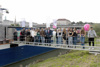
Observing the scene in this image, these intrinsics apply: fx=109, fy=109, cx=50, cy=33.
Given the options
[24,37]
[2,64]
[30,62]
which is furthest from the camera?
[30,62]

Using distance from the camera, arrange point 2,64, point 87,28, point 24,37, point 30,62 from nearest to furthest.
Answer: point 87,28 < point 2,64 < point 24,37 < point 30,62

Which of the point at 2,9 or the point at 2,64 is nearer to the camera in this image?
the point at 2,64

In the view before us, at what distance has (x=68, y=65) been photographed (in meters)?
8.95

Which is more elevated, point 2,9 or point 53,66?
point 2,9

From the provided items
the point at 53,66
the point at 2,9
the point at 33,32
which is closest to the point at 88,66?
the point at 53,66

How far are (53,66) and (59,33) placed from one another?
3001 millimetres

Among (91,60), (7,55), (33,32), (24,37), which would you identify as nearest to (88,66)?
(91,60)

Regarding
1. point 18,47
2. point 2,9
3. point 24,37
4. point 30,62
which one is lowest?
point 30,62

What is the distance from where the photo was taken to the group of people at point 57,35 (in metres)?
7.51

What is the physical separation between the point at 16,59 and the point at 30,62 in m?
2.07

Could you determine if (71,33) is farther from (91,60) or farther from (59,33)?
(91,60)

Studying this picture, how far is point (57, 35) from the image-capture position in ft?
27.8

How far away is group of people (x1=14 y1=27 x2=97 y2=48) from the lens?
24.6 feet

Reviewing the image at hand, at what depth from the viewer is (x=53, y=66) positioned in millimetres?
9297
